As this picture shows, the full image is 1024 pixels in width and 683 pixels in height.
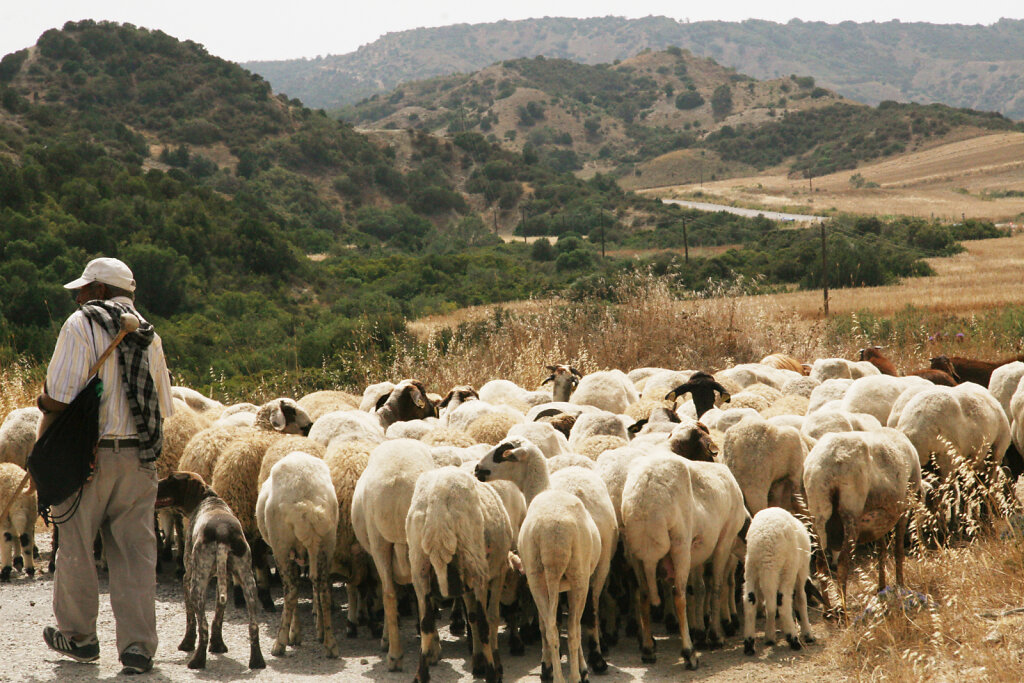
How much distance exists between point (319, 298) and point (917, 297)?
62.9 feet

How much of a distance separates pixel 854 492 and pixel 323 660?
3857 millimetres

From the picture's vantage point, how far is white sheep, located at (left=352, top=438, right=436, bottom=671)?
6562mm

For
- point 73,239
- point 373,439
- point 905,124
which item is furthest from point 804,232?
point 905,124

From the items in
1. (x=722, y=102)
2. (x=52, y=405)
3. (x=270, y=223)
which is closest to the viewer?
(x=52, y=405)

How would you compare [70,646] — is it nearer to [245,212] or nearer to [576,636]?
[576,636]

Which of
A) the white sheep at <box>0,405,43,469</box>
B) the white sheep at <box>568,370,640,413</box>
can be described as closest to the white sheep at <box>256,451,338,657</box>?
the white sheep at <box>0,405,43,469</box>

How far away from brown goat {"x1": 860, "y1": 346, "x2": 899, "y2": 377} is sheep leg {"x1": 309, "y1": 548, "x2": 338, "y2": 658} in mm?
8739

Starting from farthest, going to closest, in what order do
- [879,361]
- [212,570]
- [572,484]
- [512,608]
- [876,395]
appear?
[879,361], [876,395], [512,608], [572,484], [212,570]

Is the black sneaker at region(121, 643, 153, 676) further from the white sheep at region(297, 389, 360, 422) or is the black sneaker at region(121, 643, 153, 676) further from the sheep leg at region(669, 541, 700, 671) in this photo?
the white sheep at region(297, 389, 360, 422)

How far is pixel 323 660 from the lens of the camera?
6.63 metres

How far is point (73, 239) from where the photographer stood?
27844 mm

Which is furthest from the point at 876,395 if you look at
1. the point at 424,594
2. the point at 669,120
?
the point at 669,120

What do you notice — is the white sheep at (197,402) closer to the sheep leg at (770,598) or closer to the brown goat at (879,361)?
the sheep leg at (770,598)

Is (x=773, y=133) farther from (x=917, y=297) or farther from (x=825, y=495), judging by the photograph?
(x=825, y=495)
